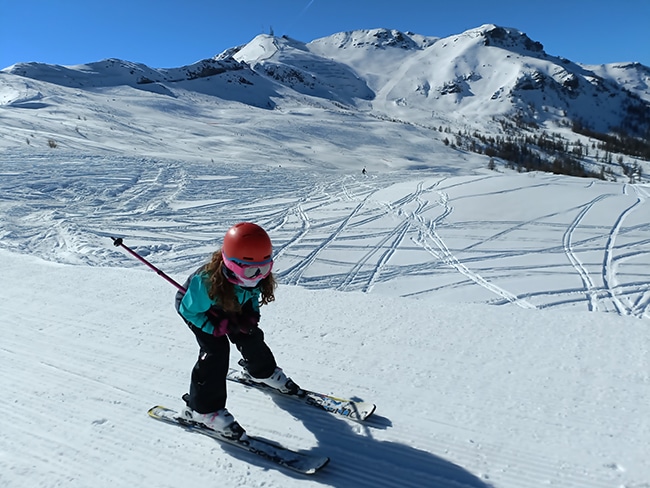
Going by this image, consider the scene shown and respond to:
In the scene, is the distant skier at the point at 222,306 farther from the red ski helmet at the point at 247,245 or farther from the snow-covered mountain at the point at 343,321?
the snow-covered mountain at the point at 343,321

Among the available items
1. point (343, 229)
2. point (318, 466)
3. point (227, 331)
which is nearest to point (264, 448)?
point (318, 466)

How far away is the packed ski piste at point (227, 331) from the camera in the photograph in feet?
8.39

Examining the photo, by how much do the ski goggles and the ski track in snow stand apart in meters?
4.98

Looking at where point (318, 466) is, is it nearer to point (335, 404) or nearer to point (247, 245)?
point (335, 404)

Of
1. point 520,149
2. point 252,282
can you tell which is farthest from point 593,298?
point 520,149

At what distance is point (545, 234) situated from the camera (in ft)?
33.5

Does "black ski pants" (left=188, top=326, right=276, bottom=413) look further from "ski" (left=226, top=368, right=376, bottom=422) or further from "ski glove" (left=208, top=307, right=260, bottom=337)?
"ski" (left=226, top=368, right=376, bottom=422)

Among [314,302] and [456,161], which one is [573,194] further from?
[456,161]

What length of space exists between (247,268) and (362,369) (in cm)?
150

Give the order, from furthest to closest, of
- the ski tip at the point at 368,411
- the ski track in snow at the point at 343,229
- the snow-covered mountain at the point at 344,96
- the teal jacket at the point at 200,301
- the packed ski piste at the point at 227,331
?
the snow-covered mountain at the point at 344,96 → the ski track in snow at the point at 343,229 → the ski tip at the point at 368,411 → the teal jacket at the point at 200,301 → the packed ski piste at the point at 227,331

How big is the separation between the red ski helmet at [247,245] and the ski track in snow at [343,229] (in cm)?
505

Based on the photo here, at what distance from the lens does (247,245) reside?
2543 millimetres

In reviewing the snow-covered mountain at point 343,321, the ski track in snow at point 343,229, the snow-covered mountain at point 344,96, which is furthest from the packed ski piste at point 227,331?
the snow-covered mountain at point 344,96

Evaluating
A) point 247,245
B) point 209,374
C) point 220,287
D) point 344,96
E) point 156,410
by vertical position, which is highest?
point 344,96
